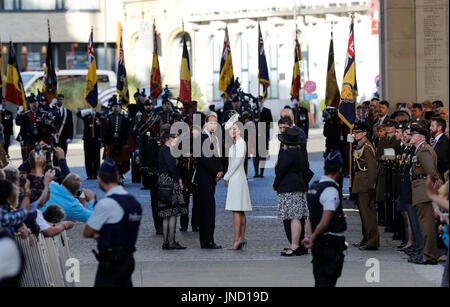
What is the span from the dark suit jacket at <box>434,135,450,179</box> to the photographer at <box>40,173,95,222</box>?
459 cm

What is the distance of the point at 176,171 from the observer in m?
15.7

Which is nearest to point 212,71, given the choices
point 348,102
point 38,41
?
point 38,41

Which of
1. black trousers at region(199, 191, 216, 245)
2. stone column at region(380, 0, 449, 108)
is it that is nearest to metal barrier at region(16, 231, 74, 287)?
black trousers at region(199, 191, 216, 245)

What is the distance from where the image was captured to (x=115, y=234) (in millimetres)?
9062

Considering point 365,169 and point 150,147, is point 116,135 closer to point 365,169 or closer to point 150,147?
point 150,147

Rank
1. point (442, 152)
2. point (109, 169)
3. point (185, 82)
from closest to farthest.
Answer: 1. point (109, 169)
2. point (442, 152)
3. point (185, 82)

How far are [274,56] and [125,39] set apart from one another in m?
12.6

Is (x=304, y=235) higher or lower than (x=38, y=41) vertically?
lower

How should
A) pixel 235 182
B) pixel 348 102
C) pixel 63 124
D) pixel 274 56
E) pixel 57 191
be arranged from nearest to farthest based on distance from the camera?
1. pixel 57 191
2. pixel 235 182
3. pixel 348 102
4. pixel 63 124
5. pixel 274 56

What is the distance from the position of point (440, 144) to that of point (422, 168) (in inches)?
23.4

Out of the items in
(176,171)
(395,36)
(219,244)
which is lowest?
(219,244)

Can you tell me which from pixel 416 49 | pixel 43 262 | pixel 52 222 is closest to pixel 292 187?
pixel 52 222

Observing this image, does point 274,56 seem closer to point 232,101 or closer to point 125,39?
point 125,39

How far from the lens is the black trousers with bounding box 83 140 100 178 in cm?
2781
